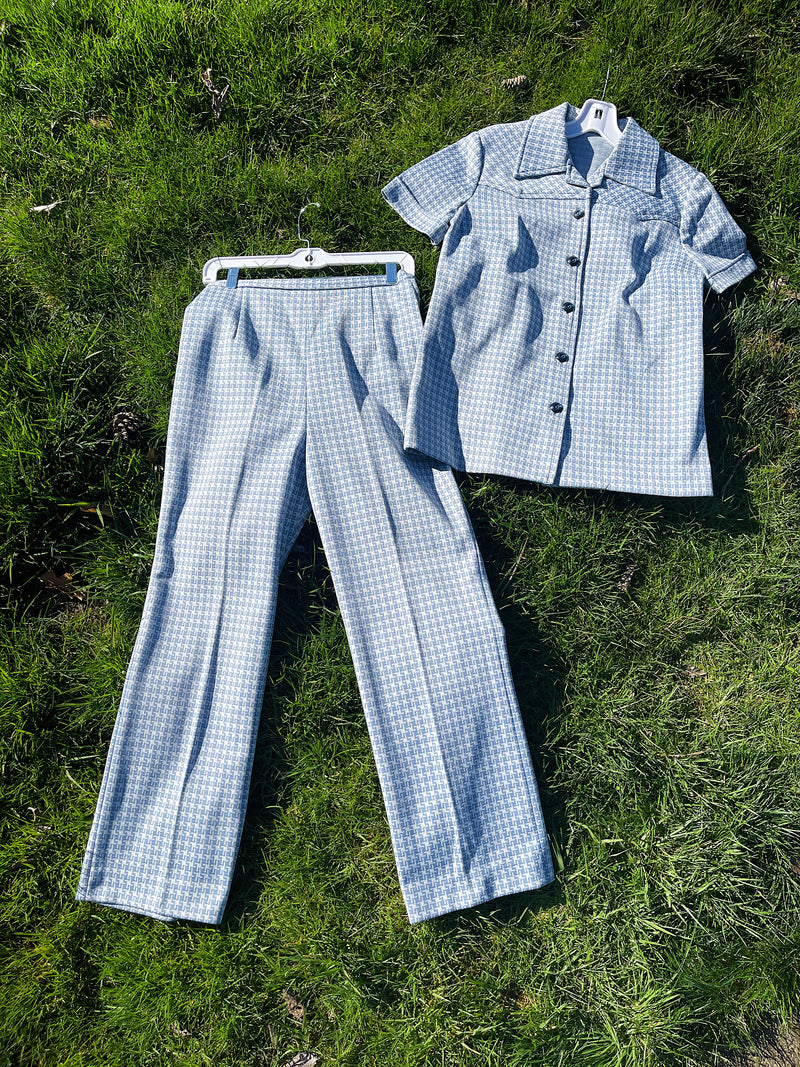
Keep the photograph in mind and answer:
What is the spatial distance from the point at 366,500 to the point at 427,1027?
1.92 m

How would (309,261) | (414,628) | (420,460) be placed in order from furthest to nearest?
(309,261) < (420,460) < (414,628)

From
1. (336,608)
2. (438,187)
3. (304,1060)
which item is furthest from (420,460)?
(304,1060)

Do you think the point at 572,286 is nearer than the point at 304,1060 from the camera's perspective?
No

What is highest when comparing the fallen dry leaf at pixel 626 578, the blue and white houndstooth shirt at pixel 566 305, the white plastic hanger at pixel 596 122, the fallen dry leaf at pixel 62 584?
the white plastic hanger at pixel 596 122

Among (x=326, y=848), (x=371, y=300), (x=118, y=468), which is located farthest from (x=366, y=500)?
(x=326, y=848)

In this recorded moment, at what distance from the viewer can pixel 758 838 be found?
262 centimetres

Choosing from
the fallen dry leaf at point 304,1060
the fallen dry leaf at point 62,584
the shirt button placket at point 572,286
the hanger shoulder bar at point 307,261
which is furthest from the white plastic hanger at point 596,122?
the fallen dry leaf at point 304,1060

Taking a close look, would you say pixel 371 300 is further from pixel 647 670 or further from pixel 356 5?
pixel 647 670

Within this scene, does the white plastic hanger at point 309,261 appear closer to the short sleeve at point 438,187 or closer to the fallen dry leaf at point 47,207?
the short sleeve at point 438,187

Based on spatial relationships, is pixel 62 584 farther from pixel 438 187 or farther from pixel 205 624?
pixel 438 187

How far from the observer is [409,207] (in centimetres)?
261

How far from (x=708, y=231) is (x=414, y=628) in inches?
74.4

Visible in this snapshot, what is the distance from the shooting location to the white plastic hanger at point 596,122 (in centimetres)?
265

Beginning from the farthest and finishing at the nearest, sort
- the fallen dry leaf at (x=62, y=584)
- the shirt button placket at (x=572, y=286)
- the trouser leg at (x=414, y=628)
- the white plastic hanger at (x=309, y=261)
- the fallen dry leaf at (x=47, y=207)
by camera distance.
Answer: the fallen dry leaf at (x=47, y=207) → the fallen dry leaf at (x=62, y=584) → the white plastic hanger at (x=309, y=261) → the shirt button placket at (x=572, y=286) → the trouser leg at (x=414, y=628)
